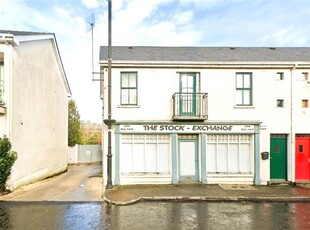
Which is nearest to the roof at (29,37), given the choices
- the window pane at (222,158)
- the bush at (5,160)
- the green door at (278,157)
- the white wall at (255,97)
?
the bush at (5,160)

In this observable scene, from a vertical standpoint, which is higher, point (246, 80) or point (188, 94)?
point (246, 80)

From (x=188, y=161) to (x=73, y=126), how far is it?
20156 mm

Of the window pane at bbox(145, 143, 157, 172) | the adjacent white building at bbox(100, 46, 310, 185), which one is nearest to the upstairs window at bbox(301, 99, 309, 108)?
the adjacent white building at bbox(100, 46, 310, 185)

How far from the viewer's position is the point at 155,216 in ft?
23.6

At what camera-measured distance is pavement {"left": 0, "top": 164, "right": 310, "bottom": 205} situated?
8.84 meters

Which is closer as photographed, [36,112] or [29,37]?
[29,37]

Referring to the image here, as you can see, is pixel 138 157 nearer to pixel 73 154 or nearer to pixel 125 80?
pixel 125 80

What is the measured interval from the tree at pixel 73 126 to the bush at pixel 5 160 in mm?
17247

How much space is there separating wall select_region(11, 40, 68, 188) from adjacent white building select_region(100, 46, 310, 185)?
3859 millimetres

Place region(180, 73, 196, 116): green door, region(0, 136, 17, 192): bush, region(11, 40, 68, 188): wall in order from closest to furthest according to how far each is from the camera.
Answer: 1. region(0, 136, 17, 192): bush
2. region(11, 40, 68, 188): wall
3. region(180, 73, 196, 116): green door

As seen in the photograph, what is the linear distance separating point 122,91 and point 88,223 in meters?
6.32

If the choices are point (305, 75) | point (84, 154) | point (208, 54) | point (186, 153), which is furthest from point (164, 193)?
point (84, 154)

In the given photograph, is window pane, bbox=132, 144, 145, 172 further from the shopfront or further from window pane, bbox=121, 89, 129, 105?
window pane, bbox=121, 89, 129, 105

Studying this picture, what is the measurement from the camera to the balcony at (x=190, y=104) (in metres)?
11.2
